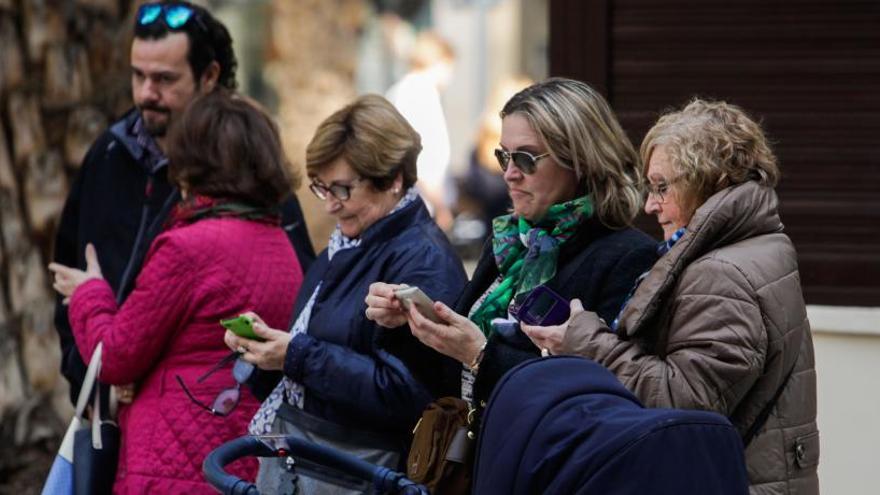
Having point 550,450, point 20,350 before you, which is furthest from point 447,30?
point 550,450

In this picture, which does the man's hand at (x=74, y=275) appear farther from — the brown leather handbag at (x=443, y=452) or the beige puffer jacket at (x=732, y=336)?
the beige puffer jacket at (x=732, y=336)

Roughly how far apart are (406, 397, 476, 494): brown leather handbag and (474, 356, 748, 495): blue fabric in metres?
0.68

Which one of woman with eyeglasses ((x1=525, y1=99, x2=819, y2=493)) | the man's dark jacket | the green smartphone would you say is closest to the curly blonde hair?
woman with eyeglasses ((x1=525, y1=99, x2=819, y2=493))

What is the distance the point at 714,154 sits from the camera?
174 inches

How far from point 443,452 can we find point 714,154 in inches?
41.0

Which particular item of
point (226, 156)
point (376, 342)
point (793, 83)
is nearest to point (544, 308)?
point (376, 342)

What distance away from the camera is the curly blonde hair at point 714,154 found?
14.5ft

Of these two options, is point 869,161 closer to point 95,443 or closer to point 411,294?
point 411,294

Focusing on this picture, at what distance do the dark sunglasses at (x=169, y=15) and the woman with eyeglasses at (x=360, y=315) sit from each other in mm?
1247

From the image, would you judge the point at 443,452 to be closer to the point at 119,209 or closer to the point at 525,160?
the point at 525,160

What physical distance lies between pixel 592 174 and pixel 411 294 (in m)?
0.57

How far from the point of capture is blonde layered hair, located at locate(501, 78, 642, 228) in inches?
186

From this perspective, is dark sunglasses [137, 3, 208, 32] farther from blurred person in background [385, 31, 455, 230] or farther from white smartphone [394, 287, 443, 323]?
blurred person in background [385, 31, 455, 230]

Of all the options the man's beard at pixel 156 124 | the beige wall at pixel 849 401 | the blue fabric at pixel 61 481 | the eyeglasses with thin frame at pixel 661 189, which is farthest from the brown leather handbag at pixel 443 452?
the beige wall at pixel 849 401
